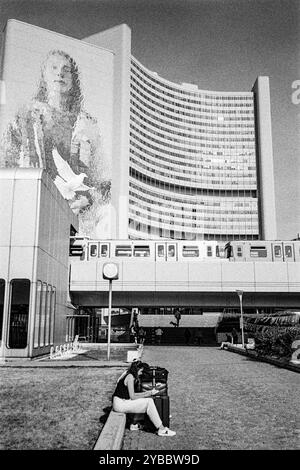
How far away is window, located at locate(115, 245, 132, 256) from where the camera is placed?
42156 mm

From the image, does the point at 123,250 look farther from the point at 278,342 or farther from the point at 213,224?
the point at 213,224

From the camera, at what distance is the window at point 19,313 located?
61.5 feet

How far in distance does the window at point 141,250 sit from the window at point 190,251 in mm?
3434

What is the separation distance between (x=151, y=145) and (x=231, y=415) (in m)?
127

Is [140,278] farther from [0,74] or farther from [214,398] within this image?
[0,74]

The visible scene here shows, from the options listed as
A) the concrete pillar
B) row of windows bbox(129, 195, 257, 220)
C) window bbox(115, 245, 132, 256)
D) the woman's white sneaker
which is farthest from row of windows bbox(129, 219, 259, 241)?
the woman's white sneaker

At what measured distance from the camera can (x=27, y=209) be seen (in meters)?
19.9

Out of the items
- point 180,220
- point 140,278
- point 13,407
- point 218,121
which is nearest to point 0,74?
point 180,220

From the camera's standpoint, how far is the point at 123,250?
4244 centimetres

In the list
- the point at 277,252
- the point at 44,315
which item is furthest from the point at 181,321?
the point at 44,315

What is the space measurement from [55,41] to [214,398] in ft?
394

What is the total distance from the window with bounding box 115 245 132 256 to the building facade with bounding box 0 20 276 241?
67857 mm

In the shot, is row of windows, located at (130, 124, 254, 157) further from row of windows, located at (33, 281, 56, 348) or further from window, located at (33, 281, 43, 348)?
A: window, located at (33, 281, 43, 348)

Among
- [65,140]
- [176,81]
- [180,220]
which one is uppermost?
[176,81]
